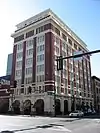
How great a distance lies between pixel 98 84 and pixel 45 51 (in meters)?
50.1

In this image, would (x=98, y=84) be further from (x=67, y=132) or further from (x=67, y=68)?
(x=67, y=132)

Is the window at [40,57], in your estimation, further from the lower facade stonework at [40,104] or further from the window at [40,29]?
the lower facade stonework at [40,104]

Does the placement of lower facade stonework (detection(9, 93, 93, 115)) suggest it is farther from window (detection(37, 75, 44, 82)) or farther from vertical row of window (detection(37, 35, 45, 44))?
vertical row of window (detection(37, 35, 45, 44))

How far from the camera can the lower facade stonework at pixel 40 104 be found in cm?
5189

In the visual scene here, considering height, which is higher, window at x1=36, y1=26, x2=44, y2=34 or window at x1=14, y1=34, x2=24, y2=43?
window at x1=36, y1=26, x2=44, y2=34

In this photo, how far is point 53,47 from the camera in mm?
57719

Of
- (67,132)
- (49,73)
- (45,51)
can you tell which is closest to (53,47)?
(45,51)

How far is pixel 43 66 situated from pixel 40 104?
11402 mm

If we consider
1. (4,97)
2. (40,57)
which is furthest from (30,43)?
(4,97)

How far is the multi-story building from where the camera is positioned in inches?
2156

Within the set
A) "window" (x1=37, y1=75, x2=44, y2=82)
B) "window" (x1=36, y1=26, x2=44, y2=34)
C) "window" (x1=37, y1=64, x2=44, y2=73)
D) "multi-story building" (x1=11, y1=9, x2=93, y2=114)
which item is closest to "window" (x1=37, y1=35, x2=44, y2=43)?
"multi-story building" (x1=11, y1=9, x2=93, y2=114)

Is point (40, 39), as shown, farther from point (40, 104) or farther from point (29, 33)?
point (40, 104)

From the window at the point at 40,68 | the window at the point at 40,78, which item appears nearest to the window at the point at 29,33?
the window at the point at 40,68

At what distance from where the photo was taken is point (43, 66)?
186 feet
